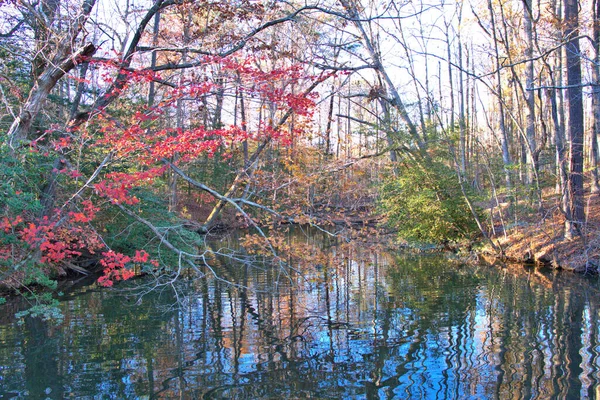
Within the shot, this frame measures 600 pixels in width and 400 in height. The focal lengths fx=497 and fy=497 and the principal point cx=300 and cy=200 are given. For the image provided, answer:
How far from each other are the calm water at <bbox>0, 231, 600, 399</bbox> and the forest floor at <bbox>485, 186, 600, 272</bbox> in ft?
3.42

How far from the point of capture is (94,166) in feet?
35.6

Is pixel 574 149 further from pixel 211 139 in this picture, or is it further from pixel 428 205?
pixel 211 139

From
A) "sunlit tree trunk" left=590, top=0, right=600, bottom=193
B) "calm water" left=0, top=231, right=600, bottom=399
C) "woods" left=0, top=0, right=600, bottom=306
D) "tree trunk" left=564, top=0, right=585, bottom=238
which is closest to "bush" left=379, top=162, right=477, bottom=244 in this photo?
"woods" left=0, top=0, right=600, bottom=306

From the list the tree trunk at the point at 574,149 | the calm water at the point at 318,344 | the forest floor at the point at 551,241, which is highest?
the tree trunk at the point at 574,149

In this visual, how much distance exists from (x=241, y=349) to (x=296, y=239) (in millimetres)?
13750

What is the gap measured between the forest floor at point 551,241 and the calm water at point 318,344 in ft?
3.42

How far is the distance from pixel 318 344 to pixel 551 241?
30.1ft

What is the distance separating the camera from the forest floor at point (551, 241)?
11.5 metres

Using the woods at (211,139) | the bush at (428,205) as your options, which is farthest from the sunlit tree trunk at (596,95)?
the bush at (428,205)

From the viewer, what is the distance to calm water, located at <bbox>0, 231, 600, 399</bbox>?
17.3ft

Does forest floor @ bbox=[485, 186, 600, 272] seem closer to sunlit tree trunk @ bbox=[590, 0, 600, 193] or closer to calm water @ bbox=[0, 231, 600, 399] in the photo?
sunlit tree trunk @ bbox=[590, 0, 600, 193]

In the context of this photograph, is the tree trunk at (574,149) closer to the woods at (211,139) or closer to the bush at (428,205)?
the woods at (211,139)

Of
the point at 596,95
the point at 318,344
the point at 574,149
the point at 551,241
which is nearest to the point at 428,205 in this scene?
the point at 551,241

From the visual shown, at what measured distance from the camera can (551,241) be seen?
1322 centimetres
